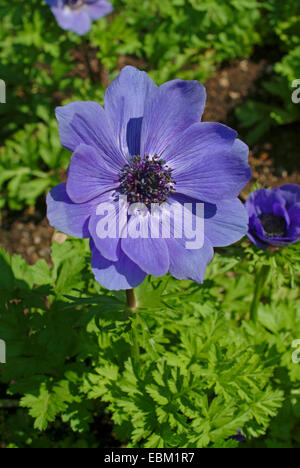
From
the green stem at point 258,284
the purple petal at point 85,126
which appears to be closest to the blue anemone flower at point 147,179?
the purple petal at point 85,126

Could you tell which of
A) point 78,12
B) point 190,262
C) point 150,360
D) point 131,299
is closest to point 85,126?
point 190,262

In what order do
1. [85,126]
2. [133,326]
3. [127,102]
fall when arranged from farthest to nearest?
[133,326] → [127,102] → [85,126]

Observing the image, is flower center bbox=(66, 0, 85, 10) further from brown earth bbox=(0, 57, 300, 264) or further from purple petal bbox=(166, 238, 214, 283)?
purple petal bbox=(166, 238, 214, 283)

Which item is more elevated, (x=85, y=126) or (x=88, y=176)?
(x=85, y=126)

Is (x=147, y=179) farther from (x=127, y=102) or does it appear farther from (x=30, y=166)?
(x=30, y=166)

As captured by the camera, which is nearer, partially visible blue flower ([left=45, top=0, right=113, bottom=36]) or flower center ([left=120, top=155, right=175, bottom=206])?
flower center ([left=120, top=155, right=175, bottom=206])

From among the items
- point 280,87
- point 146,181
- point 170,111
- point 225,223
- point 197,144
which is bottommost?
point 225,223

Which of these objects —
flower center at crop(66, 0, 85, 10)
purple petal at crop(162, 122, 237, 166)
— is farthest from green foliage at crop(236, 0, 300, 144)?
purple petal at crop(162, 122, 237, 166)

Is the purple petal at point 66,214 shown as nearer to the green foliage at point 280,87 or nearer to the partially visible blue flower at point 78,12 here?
the partially visible blue flower at point 78,12
